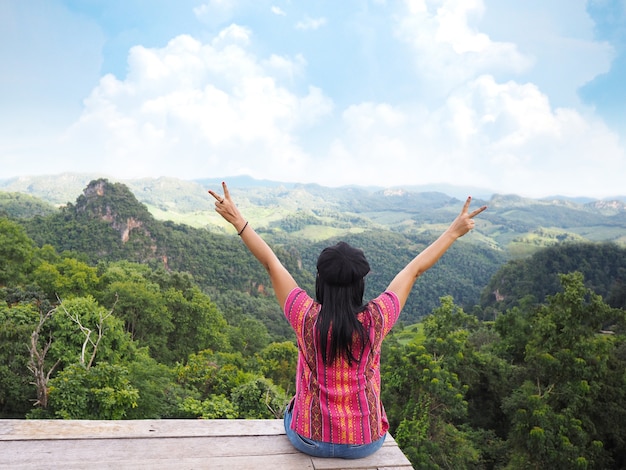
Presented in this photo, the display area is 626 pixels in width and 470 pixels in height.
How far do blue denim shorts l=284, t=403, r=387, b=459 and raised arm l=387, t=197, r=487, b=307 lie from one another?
87cm

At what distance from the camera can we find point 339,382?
220 centimetres

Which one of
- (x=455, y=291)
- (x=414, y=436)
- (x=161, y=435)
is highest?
(x=161, y=435)

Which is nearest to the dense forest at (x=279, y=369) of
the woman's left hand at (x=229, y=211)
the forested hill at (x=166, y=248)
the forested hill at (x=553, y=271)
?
the woman's left hand at (x=229, y=211)

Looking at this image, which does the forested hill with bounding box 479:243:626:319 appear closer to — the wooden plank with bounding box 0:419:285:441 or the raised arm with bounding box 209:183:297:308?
the wooden plank with bounding box 0:419:285:441

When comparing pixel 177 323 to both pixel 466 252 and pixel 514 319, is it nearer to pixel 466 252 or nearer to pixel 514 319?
pixel 514 319

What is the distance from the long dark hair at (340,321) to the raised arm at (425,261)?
34 cm

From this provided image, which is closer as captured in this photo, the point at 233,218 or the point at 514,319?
the point at 233,218

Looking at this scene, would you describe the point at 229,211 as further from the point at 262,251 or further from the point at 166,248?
the point at 166,248

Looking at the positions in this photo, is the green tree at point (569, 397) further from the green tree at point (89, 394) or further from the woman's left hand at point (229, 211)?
the woman's left hand at point (229, 211)

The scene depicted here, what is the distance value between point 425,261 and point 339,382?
2.92ft

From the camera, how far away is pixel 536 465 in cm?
1100

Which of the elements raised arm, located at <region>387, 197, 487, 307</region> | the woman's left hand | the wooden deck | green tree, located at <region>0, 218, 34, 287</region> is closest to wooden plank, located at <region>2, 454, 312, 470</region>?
the wooden deck

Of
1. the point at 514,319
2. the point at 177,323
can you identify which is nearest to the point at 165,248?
the point at 177,323

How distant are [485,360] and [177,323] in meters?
18.2
